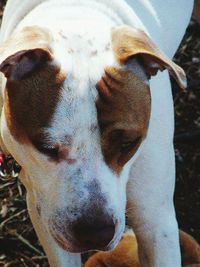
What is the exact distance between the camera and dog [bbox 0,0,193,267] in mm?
2145

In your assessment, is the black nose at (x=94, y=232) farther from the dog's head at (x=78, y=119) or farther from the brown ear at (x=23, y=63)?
the brown ear at (x=23, y=63)

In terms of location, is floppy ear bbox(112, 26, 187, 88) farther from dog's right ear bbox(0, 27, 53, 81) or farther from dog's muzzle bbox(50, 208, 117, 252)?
dog's muzzle bbox(50, 208, 117, 252)

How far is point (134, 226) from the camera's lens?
2578 millimetres

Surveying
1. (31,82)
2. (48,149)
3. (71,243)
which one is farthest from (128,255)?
(31,82)

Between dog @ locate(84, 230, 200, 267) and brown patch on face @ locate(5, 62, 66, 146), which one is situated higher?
brown patch on face @ locate(5, 62, 66, 146)

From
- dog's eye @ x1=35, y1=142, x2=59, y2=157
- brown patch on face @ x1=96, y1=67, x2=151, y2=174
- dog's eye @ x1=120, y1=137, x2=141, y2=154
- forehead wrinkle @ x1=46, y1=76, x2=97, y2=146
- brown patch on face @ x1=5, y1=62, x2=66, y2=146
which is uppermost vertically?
brown patch on face @ x1=5, y1=62, x2=66, y2=146

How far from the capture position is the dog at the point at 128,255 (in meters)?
2.80

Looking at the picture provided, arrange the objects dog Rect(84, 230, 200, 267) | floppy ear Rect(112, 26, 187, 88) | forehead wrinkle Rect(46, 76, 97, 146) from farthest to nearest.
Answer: dog Rect(84, 230, 200, 267)
floppy ear Rect(112, 26, 187, 88)
forehead wrinkle Rect(46, 76, 97, 146)

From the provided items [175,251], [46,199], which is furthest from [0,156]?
[175,251]

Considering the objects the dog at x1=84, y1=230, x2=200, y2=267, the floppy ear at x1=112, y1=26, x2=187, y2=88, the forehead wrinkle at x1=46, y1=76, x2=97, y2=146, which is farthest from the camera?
the dog at x1=84, y1=230, x2=200, y2=267

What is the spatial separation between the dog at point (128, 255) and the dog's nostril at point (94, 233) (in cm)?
60

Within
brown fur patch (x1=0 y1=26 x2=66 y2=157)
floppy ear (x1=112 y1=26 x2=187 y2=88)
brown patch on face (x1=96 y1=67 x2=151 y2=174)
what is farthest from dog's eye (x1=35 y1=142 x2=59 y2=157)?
floppy ear (x1=112 y1=26 x2=187 y2=88)

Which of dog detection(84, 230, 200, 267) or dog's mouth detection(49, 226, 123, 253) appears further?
dog detection(84, 230, 200, 267)

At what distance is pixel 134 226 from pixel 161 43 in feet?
2.25
